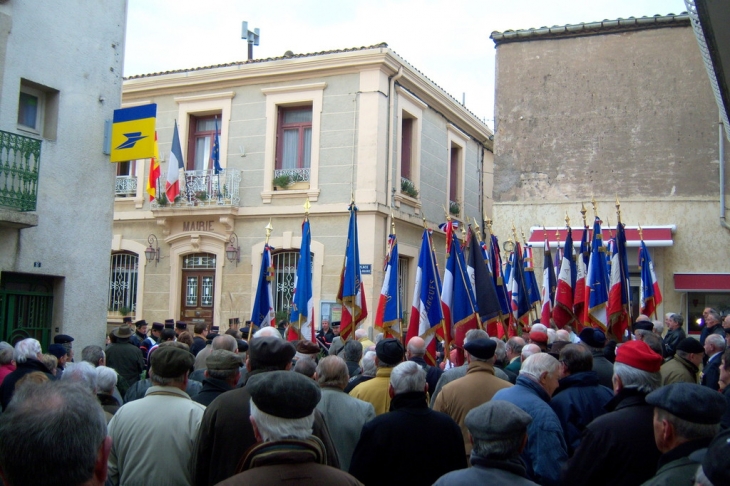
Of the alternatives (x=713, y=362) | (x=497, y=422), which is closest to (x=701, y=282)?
(x=713, y=362)

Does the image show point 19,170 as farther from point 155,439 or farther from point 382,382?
point 155,439

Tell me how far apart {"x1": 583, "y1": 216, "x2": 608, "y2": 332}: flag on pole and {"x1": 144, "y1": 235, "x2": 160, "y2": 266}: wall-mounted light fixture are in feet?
37.4

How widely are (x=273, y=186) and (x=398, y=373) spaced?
47.2 feet

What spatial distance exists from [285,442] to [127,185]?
18.6 m

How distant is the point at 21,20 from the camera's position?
1095cm

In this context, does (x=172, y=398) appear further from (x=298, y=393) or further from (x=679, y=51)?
(x=679, y=51)

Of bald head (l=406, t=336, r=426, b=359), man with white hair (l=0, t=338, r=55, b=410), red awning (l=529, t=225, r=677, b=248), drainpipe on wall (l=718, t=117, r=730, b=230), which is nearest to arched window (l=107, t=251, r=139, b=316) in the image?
red awning (l=529, t=225, r=677, b=248)

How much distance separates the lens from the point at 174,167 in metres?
18.2

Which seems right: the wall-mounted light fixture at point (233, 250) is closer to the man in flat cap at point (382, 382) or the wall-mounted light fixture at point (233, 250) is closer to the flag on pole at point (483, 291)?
the flag on pole at point (483, 291)

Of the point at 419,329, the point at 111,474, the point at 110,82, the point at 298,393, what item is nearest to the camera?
the point at 298,393

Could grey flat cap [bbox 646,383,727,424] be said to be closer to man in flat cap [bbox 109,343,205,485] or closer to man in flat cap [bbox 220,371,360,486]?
man in flat cap [bbox 220,371,360,486]

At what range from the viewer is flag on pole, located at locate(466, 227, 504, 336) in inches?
403

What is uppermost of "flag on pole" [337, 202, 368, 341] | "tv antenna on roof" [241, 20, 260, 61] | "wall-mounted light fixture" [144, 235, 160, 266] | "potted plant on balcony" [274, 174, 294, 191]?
"tv antenna on roof" [241, 20, 260, 61]

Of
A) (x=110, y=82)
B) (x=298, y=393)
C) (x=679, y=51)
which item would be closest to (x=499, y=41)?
(x=679, y=51)
